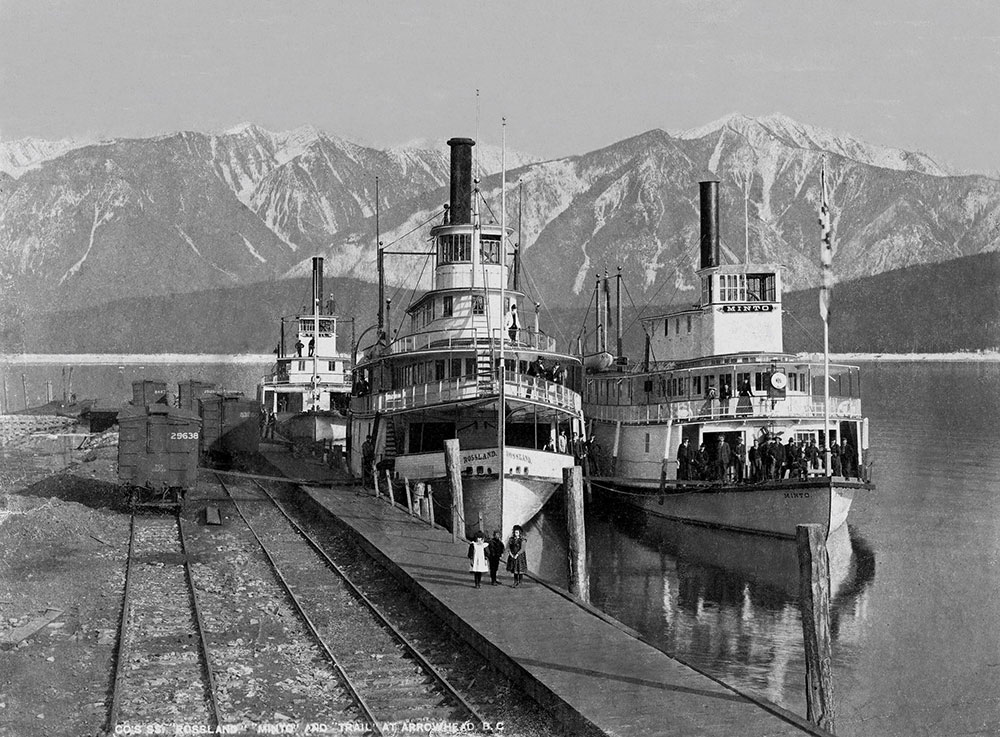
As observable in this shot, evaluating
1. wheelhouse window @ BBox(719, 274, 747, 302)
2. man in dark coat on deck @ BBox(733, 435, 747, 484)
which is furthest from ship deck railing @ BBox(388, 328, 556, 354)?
wheelhouse window @ BBox(719, 274, 747, 302)

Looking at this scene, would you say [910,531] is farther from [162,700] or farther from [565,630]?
[162,700]

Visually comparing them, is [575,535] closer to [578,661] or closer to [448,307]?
[578,661]

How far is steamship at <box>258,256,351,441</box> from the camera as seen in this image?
65.6 m

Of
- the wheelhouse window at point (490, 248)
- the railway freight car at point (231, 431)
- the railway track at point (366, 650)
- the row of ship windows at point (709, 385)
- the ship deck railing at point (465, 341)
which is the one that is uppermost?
the wheelhouse window at point (490, 248)

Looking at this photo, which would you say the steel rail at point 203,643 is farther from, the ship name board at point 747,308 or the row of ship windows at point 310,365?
the row of ship windows at point 310,365

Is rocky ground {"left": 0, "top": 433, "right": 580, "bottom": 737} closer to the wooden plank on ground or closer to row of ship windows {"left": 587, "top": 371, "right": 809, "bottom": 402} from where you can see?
the wooden plank on ground

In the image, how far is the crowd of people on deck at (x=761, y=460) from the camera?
37.1 metres

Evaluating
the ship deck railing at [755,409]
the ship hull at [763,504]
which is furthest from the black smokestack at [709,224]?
the ship hull at [763,504]

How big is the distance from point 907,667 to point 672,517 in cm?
1766

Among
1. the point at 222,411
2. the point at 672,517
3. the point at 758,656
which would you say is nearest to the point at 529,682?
the point at 758,656

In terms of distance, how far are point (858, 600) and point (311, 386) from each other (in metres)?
45.9

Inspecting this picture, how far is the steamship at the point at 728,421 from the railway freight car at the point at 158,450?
1585 centimetres

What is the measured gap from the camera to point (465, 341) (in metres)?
40.9

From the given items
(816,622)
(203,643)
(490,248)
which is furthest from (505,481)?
(816,622)
